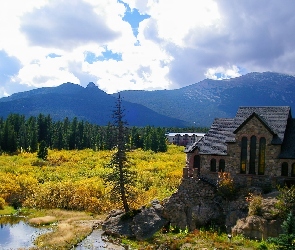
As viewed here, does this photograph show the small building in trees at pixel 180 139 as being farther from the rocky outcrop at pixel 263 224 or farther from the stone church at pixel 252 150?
the rocky outcrop at pixel 263 224

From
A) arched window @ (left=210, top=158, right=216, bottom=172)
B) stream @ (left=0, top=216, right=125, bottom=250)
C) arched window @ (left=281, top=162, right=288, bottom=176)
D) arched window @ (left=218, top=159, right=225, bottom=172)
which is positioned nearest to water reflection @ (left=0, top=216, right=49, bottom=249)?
stream @ (left=0, top=216, right=125, bottom=250)

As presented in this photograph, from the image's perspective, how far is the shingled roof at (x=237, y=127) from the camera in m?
34.7

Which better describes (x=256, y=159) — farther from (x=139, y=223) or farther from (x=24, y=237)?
(x=24, y=237)

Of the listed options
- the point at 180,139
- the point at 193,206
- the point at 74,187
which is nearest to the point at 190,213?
the point at 193,206

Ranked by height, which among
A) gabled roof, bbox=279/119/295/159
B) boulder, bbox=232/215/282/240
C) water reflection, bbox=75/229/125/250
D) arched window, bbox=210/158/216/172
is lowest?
water reflection, bbox=75/229/125/250

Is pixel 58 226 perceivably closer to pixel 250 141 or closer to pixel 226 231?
pixel 226 231

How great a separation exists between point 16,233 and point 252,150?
79.0 feet

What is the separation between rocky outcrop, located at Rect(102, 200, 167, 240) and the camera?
111ft

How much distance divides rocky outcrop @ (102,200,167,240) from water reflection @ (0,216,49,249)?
6.94 metres

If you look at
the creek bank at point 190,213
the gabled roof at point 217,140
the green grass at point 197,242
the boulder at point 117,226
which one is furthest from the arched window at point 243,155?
the boulder at point 117,226

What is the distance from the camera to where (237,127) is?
3622 centimetres

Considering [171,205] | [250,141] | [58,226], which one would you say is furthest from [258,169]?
[58,226]

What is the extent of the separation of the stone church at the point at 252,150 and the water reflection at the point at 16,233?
51.3 ft

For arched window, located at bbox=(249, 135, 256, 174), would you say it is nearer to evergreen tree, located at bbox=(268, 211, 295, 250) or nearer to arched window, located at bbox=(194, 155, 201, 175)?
arched window, located at bbox=(194, 155, 201, 175)
